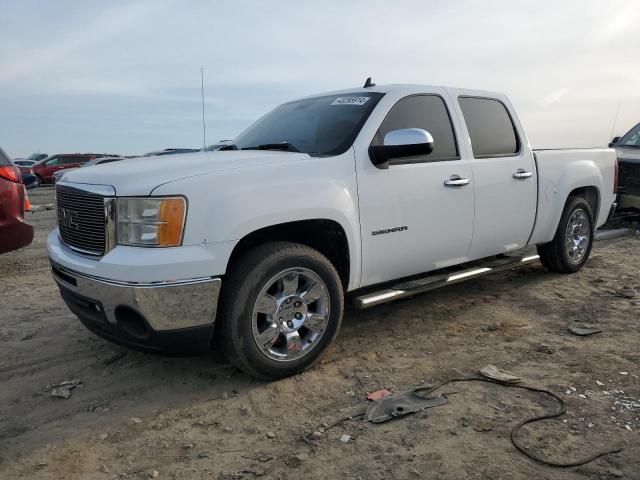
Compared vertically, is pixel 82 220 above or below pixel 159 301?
above

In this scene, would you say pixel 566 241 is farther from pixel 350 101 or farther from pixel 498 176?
pixel 350 101

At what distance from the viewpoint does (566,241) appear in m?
5.80

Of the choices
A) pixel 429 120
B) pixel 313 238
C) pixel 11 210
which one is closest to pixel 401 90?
pixel 429 120

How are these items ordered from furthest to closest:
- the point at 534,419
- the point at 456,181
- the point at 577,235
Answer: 1. the point at 577,235
2. the point at 456,181
3. the point at 534,419

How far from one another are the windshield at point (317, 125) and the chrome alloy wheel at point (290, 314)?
906mm

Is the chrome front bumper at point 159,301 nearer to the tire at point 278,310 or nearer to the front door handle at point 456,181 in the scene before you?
the tire at point 278,310

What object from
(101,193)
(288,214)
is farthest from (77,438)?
(288,214)

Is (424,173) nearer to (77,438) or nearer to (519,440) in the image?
(519,440)

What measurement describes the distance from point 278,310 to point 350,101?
1.79m

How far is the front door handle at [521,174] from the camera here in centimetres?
486

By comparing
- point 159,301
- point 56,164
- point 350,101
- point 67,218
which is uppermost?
point 350,101

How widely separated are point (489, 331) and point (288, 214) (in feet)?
6.84

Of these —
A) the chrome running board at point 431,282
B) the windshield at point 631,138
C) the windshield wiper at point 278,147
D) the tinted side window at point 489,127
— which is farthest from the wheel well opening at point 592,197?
the windshield at point 631,138

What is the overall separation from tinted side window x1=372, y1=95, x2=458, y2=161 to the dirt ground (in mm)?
1430
